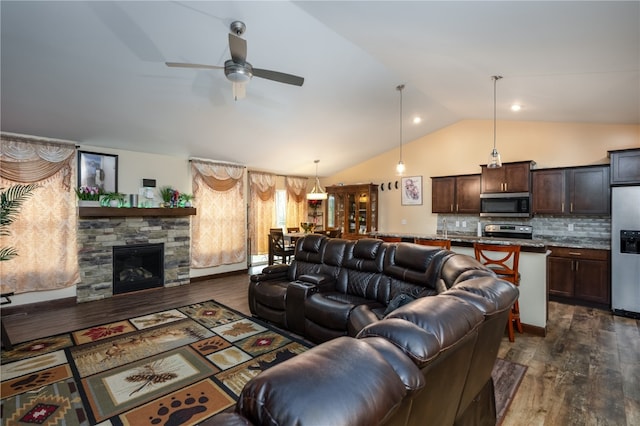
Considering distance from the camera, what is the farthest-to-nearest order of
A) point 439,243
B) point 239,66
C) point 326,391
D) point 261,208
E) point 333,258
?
point 261,208
point 439,243
point 333,258
point 239,66
point 326,391

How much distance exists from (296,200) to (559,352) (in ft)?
20.4

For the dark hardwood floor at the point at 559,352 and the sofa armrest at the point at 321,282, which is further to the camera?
the sofa armrest at the point at 321,282

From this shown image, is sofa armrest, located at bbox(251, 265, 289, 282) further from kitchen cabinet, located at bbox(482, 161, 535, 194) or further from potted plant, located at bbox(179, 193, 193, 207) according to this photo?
kitchen cabinet, located at bbox(482, 161, 535, 194)

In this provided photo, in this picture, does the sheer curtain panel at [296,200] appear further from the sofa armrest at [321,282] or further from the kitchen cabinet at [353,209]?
the sofa armrest at [321,282]

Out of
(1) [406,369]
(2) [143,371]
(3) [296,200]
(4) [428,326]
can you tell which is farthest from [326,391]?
(3) [296,200]

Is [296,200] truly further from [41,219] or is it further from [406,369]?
[406,369]

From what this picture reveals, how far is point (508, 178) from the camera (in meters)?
5.25

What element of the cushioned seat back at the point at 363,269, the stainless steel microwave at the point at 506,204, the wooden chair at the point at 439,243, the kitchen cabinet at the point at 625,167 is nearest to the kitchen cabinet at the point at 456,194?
the stainless steel microwave at the point at 506,204

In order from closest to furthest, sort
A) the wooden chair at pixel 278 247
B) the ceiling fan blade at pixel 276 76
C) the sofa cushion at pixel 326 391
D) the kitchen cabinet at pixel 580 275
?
the sofa cushion at pixel 326 391 < the ceiling fan blade at pixel 276 76 < the kitchen cabinet at pixel 580 275 < the wooden chair at pixel 278 247

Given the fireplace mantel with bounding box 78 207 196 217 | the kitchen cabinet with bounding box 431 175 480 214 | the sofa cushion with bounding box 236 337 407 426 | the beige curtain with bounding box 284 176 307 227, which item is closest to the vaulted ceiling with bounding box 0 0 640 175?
the fireplace mantel with bounding box 78 207 196 217

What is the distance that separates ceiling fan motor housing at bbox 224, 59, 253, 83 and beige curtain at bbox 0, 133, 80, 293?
3517 millimetres

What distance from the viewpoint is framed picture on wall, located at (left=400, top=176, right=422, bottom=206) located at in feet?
22.2

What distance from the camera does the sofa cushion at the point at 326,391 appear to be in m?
0.65

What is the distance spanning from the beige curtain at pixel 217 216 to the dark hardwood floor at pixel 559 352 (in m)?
1.07
